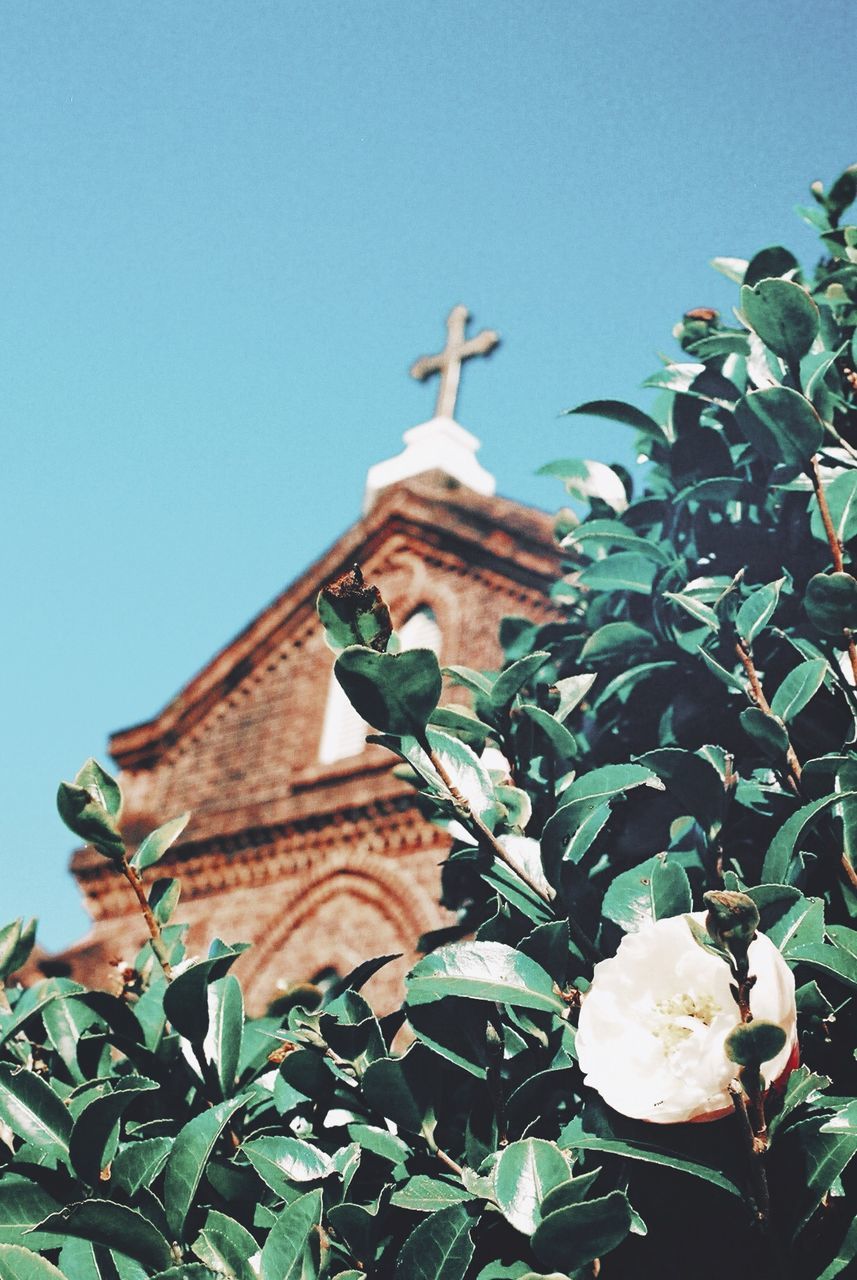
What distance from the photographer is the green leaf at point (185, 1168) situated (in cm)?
151

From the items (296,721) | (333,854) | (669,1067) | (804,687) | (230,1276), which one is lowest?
(230,1276)

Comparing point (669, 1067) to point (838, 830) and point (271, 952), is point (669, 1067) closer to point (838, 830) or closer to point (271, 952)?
point (838, 830)

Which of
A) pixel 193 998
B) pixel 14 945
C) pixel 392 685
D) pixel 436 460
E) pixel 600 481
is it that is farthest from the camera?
pixel 436 460

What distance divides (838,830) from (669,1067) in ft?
2.02

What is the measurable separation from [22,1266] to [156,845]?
28.4 inches

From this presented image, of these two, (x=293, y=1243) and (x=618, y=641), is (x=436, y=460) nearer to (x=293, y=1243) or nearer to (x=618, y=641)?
(x=618, y=641)

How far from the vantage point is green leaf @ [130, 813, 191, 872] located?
1.93 m

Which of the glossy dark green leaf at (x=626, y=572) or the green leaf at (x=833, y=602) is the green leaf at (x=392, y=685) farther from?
the glossy dark green leaf at (x=626, y=572)

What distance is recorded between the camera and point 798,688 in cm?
179

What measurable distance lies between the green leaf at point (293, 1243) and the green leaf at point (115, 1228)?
0.51 feet

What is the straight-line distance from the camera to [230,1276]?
4.59ft

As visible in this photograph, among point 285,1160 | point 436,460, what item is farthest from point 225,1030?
point 436,460

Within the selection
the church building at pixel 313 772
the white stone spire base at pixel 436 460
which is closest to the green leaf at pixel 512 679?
the church building at pixel 313 772

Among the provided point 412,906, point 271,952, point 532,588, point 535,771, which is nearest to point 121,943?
point 271,952
